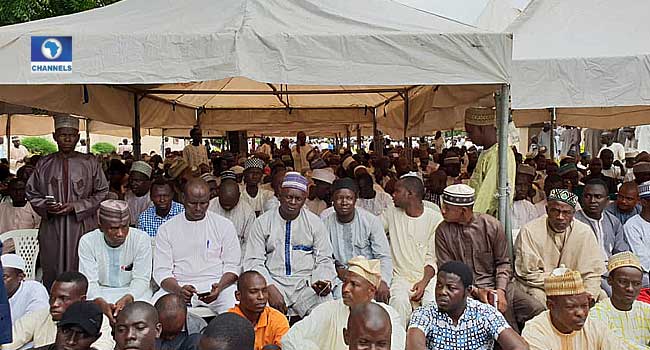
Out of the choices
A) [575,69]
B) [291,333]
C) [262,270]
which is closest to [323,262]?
[262,270]

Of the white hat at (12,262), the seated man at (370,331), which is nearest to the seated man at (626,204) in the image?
the seated man at (370,331)

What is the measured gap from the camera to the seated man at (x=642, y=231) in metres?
5.64

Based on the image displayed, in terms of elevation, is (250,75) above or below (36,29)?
below

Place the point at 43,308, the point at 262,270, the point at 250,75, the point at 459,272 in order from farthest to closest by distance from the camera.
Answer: the point at 262,270 < the point at 250,75 < the point at 43,308 < the point at 459,272

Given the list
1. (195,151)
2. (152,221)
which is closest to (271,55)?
(152,221)

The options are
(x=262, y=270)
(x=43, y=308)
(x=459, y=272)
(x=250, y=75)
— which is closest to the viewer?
(x=459, y=272)

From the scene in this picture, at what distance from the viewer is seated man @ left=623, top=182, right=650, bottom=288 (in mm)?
5641

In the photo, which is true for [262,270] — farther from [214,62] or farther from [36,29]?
[36,29]

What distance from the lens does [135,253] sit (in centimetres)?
521

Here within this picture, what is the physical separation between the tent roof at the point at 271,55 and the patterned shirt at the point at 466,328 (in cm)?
189

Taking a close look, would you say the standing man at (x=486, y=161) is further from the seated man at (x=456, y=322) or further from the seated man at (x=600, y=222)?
the seated man at (x=456, y=322)

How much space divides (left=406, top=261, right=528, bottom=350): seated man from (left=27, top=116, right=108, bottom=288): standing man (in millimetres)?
3316

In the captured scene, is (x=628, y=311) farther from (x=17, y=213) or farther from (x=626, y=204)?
(x=17, y=213)

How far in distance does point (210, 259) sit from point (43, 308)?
Answer: 1.35 metres
